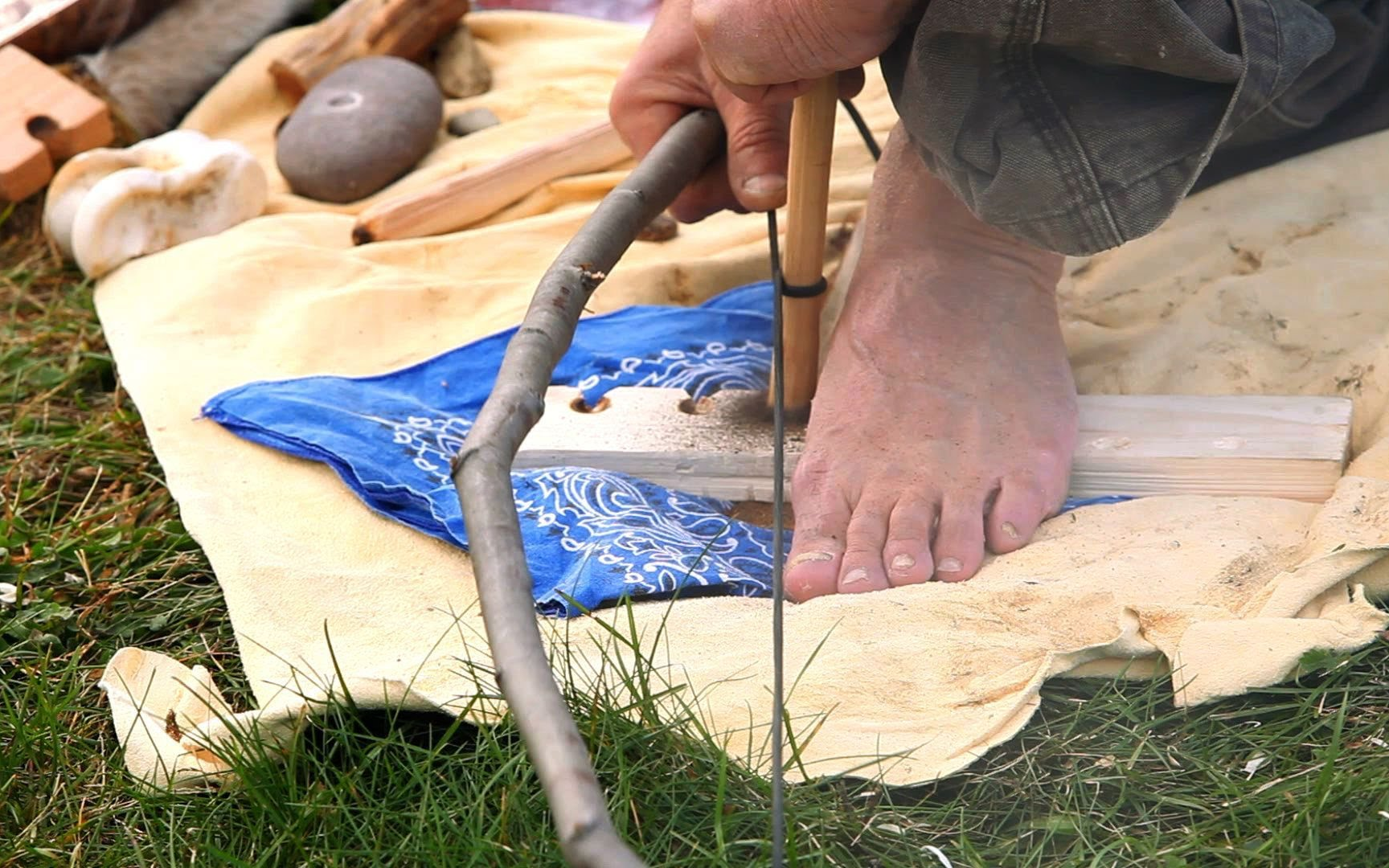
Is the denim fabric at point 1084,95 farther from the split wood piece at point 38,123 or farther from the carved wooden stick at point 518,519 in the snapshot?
the split wood piece at point 38,123

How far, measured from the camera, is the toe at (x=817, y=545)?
133 cm

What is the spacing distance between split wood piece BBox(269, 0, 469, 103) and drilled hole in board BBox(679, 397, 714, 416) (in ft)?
4.70

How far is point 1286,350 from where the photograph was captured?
1575 millimetres

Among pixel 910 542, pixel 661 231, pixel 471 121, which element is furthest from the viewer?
pixel 471 121

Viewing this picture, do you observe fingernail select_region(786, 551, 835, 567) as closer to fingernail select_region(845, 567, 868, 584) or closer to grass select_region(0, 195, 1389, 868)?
fingernail select_region(845, 567, 868, 584)

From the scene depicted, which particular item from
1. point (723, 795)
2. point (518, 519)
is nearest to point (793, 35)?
point (518, 519)

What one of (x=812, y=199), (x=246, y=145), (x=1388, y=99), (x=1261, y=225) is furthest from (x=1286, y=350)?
(x=246, y=145)

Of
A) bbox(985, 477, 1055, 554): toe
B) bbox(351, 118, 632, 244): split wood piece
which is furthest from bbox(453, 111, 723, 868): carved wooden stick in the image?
bbox(351, 118, 632, 244): split wood piece

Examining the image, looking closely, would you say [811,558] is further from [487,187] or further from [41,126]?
[41,126]

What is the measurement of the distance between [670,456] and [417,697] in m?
0.51

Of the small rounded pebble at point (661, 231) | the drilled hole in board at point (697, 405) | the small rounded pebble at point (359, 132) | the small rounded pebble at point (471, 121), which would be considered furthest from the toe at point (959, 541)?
the small rounded pebble at point (471, 121)

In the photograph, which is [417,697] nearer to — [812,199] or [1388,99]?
[812,199]

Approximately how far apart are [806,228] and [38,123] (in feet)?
5.41

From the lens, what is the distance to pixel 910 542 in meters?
1.33
